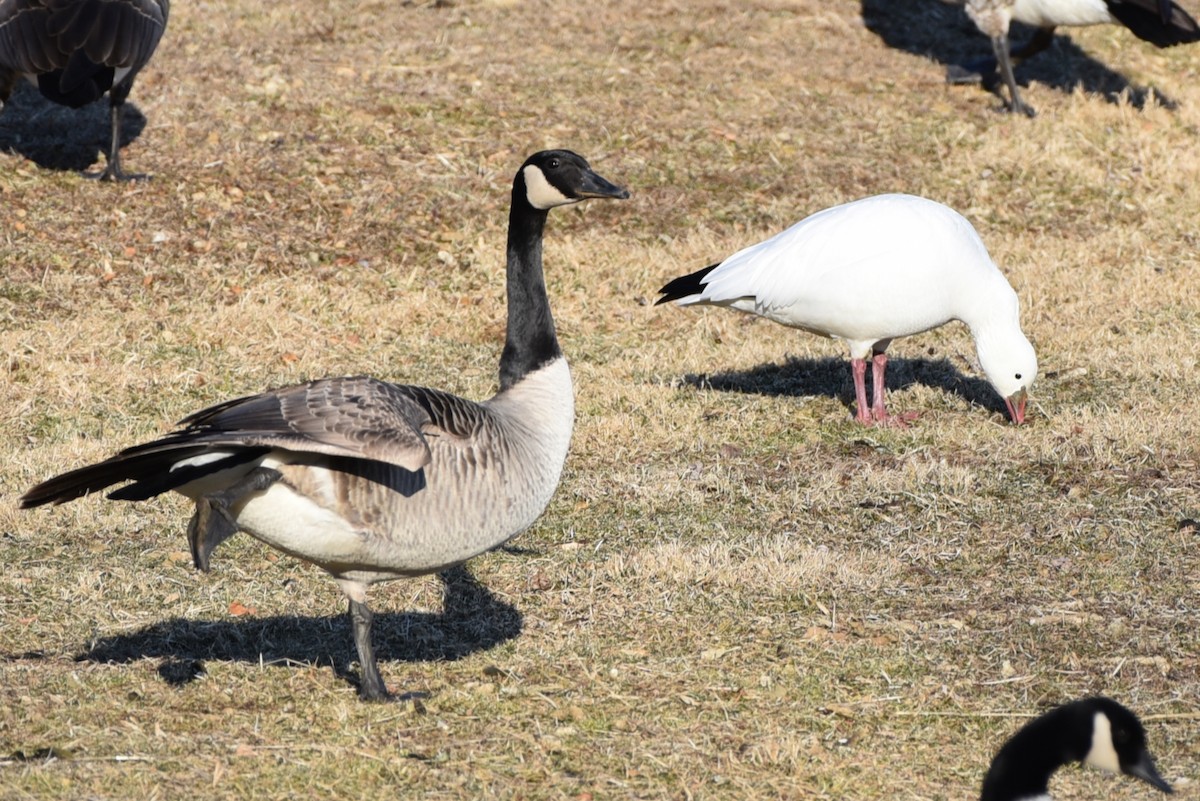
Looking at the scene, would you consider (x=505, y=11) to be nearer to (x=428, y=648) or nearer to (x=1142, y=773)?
(x=428, y=648)

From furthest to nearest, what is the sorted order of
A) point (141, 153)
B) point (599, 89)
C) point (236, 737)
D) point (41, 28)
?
point (599, 89)
point (141, 153)
point (41, 28)
point (236, 737)

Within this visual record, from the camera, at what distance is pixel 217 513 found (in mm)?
4488

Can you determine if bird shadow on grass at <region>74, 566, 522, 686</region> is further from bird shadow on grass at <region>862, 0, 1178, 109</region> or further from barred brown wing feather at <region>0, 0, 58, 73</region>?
bird shadow on grass at <region>862, 0, 1178, 109</region>

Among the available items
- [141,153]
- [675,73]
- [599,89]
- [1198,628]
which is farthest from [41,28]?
[1198,628]

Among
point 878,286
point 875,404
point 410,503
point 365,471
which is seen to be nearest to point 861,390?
point 875,404

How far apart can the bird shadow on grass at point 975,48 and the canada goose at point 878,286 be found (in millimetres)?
7207

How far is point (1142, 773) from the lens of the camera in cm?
393

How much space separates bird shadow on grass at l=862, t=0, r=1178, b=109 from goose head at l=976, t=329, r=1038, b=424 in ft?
23.7

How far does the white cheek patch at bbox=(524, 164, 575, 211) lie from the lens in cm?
538

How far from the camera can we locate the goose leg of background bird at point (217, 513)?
441 cm

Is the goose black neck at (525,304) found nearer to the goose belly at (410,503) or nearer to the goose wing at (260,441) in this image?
the goose belly at (410,503)

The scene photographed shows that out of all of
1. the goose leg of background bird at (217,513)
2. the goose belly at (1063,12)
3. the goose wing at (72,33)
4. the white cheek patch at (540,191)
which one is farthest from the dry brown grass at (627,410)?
the white cheek patch at (540,191)

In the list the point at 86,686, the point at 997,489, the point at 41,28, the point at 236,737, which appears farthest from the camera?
the point at 41,28

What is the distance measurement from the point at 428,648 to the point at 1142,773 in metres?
2.76
